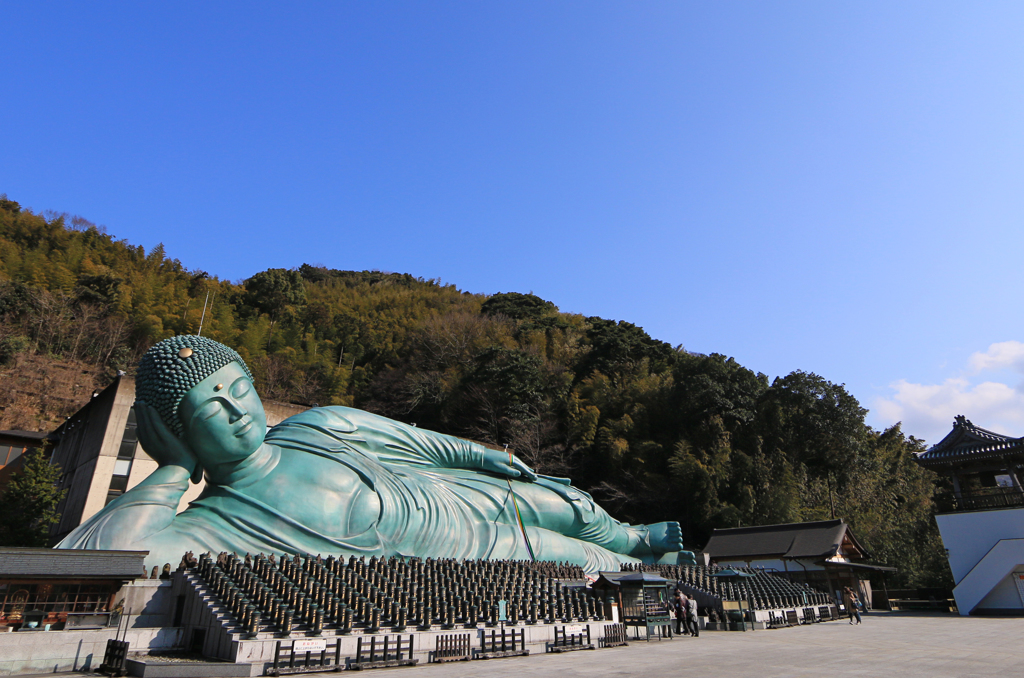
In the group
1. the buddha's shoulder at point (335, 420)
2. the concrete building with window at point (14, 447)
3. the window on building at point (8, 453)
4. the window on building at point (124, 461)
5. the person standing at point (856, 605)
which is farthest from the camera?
the window on building at point (8, 453)

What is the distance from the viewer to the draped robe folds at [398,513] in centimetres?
958

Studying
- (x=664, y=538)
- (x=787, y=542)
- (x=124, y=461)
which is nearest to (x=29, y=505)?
(x=124, y=461)

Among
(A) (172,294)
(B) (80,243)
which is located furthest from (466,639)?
(B) (80,243)

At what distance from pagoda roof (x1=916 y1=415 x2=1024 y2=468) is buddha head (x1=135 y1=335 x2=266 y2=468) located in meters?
17.2

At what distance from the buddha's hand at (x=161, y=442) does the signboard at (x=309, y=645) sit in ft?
16.3

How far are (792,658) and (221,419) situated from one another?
31.0 ft

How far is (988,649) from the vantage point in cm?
768

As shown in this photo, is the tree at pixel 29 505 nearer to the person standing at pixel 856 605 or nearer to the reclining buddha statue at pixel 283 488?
the reclining buddha statue at pixel 283 488

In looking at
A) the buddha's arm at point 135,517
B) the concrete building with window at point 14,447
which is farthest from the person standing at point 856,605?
the concrete building with window at point 14,447

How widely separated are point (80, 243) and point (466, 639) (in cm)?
3990

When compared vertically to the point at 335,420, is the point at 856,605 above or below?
below

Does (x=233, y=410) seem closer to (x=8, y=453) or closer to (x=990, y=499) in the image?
(x=8, y=453)

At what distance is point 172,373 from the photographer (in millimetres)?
10258

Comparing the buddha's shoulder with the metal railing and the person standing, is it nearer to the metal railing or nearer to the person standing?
the person standing
